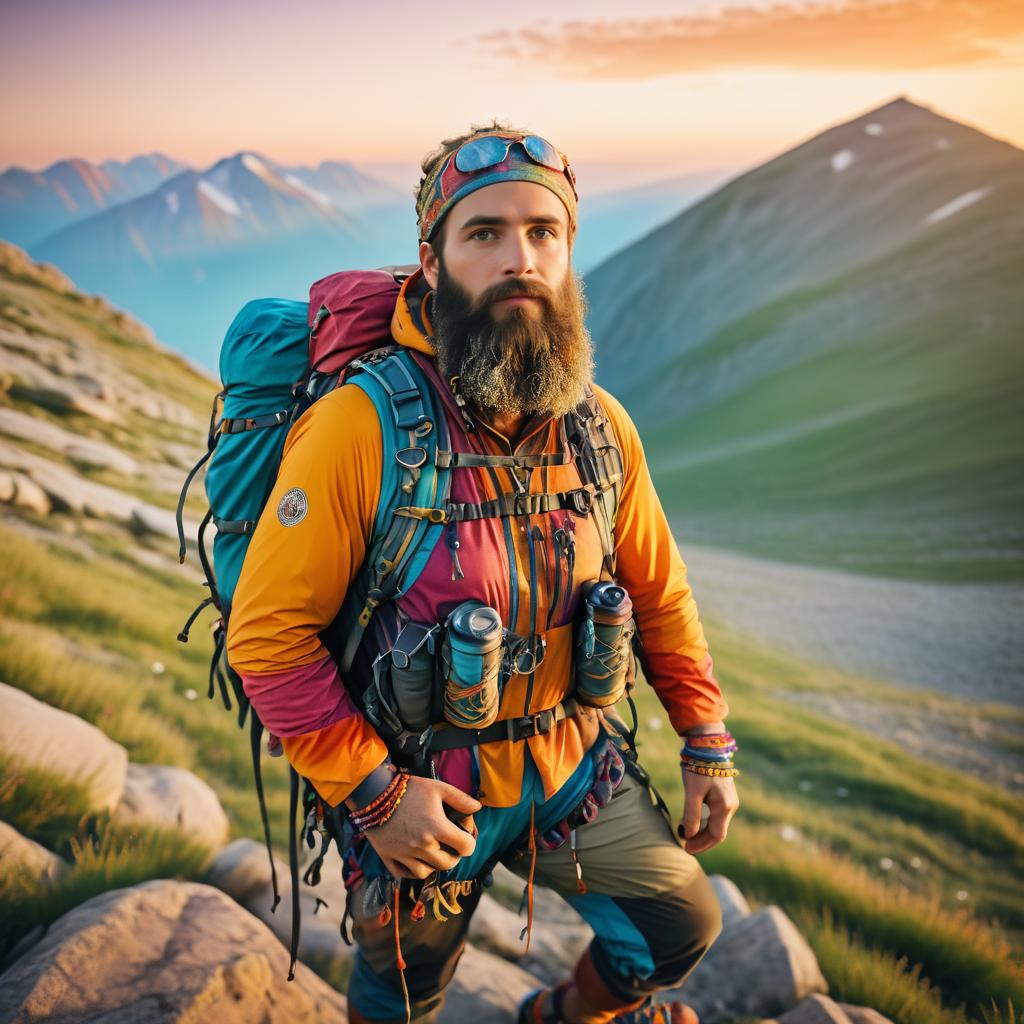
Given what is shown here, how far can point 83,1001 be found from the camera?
314cm

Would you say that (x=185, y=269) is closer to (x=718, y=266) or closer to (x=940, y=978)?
(x=718, y=266)

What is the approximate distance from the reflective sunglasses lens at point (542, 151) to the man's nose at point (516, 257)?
33 centimetres

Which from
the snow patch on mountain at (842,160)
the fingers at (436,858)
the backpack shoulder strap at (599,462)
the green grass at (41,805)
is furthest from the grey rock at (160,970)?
the snow patch on mountain at (842,160)

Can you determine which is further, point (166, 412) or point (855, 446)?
point (855, 446)

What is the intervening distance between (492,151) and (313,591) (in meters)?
1.75

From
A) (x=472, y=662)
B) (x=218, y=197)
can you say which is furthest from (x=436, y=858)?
(x=218, y=197)

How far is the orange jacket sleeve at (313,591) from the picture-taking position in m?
2.57

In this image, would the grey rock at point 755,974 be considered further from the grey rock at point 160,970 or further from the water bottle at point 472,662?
the water bottle at point 472,662

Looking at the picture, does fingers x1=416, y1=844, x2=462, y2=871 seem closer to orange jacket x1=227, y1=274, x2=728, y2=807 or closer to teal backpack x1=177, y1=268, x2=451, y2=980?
orange jacket x1=227, y1=274, x2=728, y2=807

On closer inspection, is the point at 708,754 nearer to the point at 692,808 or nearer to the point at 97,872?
the point at 692,808

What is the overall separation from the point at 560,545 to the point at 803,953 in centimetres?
330

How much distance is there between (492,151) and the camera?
9.52 feet

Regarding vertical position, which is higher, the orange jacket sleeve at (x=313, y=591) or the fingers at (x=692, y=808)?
the orange jacket sleeve at (x=313, y=591)

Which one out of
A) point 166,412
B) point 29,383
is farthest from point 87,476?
point 166,412
